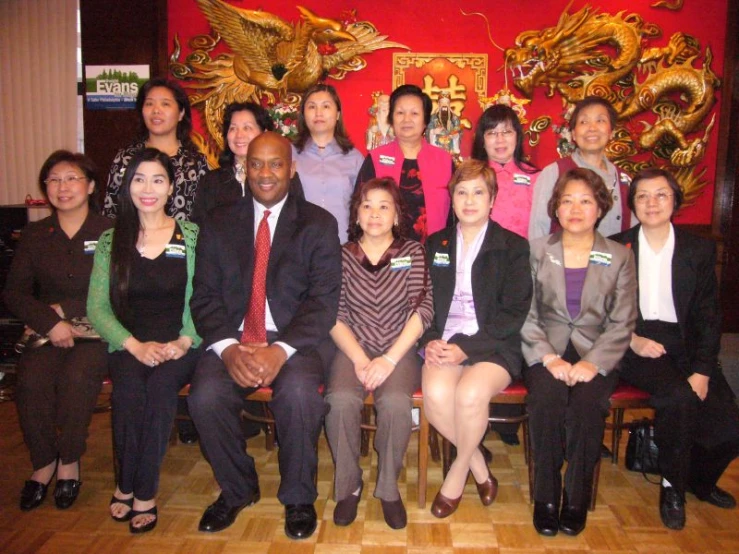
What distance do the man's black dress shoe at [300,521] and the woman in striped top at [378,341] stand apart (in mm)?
115

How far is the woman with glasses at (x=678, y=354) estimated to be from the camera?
2.27 m

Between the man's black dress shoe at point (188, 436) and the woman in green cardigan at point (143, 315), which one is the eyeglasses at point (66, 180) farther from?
the man's black dress shoe at point (188, 436)

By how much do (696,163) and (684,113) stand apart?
0.44m

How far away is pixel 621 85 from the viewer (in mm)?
4453

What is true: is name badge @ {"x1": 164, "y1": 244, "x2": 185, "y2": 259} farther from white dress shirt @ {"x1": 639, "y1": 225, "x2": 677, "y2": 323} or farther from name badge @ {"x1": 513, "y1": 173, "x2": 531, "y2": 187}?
white dress shirt @ {"x1": 639, "y1": 225, "x2": 677, "y2": 323}

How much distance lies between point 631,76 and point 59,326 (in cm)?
459

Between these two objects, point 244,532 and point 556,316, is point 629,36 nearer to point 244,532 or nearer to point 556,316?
point 556,316

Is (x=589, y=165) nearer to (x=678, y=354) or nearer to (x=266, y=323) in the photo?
(x=678, y=354)

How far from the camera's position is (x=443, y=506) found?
7.53 feet

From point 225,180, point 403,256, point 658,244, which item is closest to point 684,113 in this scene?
point 658,244

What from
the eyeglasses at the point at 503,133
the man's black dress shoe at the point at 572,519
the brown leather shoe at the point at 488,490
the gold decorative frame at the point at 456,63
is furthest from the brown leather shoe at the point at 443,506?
the gold decorative frame at the point at 456,63

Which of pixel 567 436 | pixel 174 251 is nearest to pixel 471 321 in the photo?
pixel 567 436

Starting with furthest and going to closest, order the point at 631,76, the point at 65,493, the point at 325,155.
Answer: the point at 631,76, the point at 325,155, the point at 65,493

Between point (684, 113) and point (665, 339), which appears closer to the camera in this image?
point (665, 339)
